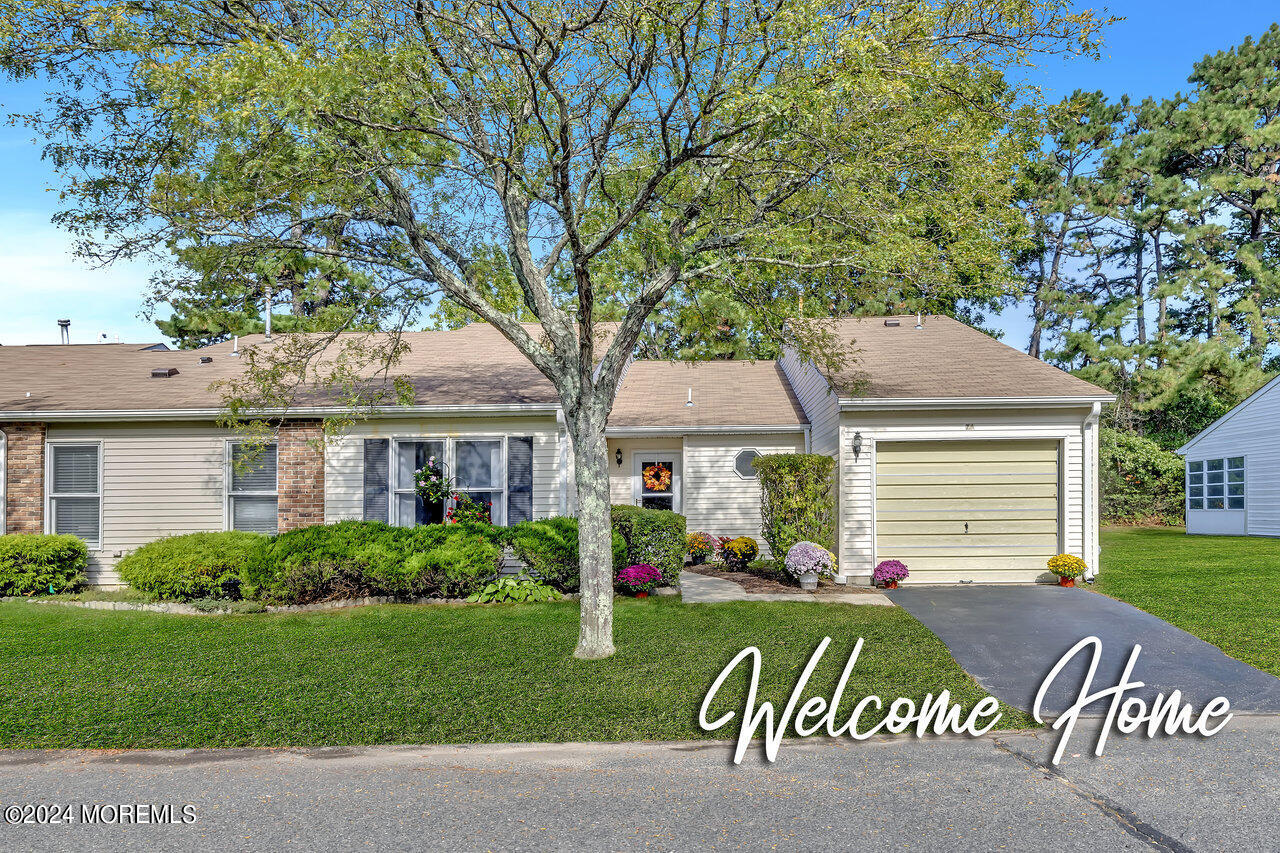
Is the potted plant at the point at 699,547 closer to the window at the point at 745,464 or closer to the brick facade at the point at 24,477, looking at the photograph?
the window at the point at 745,464

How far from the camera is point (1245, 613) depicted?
9.79 metres

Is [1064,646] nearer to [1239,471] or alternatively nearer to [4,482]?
[4,482]

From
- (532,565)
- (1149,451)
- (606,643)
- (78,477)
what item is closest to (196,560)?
(78,477)

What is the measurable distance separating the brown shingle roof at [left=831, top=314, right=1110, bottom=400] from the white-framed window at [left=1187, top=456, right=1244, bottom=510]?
10630 millimetres

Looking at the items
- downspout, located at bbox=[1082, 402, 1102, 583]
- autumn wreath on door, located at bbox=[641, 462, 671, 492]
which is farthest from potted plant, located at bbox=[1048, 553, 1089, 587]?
autumn wreath on door, located at bbox=[641, 462, 671, 492]

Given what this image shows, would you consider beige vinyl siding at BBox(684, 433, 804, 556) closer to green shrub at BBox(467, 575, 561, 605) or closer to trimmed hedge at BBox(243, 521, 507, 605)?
green shrub at BBox(467, 575, 561, 605)

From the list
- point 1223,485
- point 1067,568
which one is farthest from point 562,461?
point 1223,485

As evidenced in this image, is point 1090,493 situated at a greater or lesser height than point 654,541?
greater

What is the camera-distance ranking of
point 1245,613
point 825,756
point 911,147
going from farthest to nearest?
1. point 1245,613
2. point 911,147
3. point 825,756

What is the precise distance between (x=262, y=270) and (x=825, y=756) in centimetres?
769

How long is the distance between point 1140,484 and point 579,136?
76.4ft

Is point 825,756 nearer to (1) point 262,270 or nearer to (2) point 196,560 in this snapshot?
(1) point 262,270

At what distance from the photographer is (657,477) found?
15234 millimetres

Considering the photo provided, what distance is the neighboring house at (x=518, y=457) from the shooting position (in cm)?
1227
